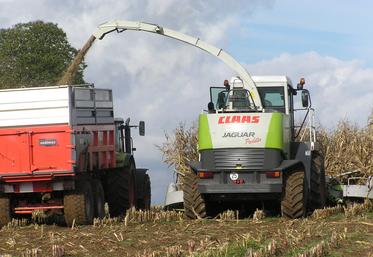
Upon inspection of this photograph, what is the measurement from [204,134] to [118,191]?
3.39m

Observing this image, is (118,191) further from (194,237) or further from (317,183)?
(194,237)

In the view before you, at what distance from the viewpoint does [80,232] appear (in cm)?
1402

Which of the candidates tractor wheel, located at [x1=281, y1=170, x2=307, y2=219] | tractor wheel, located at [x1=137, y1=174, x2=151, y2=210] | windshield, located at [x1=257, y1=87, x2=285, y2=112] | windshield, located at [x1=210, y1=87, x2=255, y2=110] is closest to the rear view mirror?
windshield, located at [x1=257, y1=87, x2=285, y2=112]

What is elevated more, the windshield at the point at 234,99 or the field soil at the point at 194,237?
the windshield at the point at 234,99

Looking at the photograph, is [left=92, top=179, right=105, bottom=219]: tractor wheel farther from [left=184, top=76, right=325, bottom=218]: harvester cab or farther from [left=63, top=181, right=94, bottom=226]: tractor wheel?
[left=184, top=76, right=325, bottom=218]: harvester cab

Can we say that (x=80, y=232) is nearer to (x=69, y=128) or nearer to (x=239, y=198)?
(x=69, y=128)

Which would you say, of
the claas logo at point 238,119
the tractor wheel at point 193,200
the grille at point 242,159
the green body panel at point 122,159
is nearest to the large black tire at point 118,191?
the green body panel at point 122,159

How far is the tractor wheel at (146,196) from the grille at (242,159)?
488cm

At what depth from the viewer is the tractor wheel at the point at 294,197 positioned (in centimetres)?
1591

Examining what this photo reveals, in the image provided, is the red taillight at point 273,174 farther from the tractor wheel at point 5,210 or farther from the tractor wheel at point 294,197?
the tractor wheel at point 5,210

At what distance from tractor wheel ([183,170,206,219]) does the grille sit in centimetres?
69

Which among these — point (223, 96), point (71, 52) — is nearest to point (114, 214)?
point (223, 96)

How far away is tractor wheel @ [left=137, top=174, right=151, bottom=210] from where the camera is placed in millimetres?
20609

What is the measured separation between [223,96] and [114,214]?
411 cm
